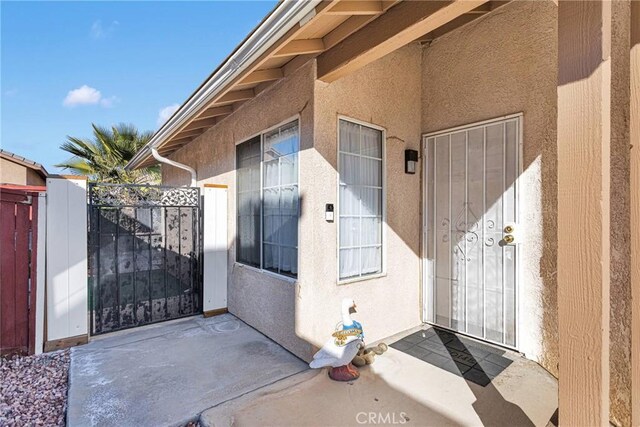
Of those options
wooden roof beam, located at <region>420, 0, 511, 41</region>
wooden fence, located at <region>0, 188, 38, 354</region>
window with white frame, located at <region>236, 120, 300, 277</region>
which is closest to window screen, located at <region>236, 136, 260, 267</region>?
window with white frame, located at <region>236, 120, 300, 277</region>

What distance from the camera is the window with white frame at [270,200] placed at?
187 inches

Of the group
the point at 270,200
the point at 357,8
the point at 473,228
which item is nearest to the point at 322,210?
the point at 270,200

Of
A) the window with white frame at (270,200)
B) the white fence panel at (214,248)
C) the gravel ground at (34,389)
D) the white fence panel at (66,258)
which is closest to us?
the gravel ground at (34,389)

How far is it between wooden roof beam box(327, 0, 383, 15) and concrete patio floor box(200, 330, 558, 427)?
3992mm

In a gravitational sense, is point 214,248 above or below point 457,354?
above

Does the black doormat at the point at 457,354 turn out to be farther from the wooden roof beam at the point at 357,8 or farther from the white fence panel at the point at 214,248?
the wooden roof beam at the point at 357,8

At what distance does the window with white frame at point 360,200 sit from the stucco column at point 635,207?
9.74ft

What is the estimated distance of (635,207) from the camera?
2320 millimetres

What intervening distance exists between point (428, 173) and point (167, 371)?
5.08 metres

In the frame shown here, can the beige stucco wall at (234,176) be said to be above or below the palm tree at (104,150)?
below

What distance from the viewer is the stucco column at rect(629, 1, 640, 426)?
231 cm

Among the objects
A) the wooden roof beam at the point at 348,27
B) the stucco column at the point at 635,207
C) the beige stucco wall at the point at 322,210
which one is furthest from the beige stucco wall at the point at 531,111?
the wooden roof beam at the point at 348,27

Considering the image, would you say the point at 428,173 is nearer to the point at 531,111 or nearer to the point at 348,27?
the point at 531,111

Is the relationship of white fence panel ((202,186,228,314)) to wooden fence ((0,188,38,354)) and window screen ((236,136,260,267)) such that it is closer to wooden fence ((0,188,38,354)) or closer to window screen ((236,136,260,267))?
window screen ((236,136,260,267))
